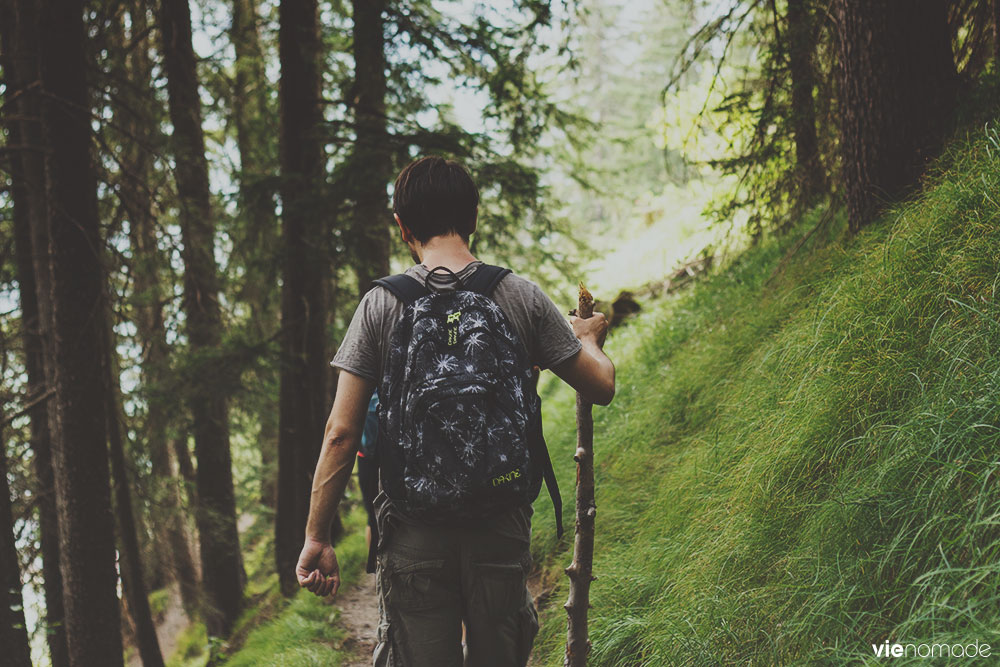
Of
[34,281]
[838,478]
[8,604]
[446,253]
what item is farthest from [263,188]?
[838,478]

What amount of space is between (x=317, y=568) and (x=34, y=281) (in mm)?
7690

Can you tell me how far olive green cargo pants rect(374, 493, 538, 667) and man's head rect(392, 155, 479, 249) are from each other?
926 mm

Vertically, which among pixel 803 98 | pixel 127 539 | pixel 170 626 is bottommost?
pixel 170 626

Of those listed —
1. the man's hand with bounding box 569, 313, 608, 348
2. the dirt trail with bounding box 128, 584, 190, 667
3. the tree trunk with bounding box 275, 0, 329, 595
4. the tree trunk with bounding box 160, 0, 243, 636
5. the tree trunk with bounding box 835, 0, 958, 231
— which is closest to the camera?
the man's hand with bounding box 569, 313, 608, 348

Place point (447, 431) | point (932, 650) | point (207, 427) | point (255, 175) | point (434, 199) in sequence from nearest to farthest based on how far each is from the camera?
point (932, 650), point (447, 431), point (434, 199), point (255, 175), point (207, 427)

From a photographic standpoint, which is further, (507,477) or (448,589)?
(448,589)

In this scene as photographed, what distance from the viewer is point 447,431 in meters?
1.95

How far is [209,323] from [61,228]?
4.37 m

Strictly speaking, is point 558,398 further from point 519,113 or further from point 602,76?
point 602,76

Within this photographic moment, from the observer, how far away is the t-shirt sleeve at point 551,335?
2.22 m

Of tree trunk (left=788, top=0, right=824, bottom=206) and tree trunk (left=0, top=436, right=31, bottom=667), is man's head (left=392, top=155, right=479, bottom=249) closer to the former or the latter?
tree trunk (left=788, top=0, right=824, bottom=206)

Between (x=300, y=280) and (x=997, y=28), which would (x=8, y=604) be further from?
(x=997, y=28)

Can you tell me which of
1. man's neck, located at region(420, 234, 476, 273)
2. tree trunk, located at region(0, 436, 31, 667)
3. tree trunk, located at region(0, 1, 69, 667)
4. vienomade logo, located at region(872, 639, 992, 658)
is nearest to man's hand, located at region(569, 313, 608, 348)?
man's neck, located at region(420, 234, 476, 273)

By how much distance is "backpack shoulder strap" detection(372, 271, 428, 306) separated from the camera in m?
2.13
